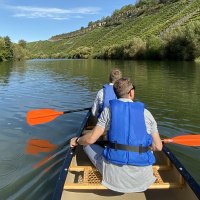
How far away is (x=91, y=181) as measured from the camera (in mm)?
5641

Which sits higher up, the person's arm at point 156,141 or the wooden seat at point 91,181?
the person's arm at point 156,141

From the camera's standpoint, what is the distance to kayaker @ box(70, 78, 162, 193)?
4.76 meters

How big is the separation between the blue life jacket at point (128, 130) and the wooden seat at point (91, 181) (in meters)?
0.73

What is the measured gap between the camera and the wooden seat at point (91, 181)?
17.4 feet

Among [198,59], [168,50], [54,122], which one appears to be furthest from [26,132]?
[168,50]

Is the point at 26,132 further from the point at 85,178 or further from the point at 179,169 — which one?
the point at 179,169

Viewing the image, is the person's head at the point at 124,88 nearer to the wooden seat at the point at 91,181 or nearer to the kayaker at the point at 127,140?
the kayaker at the point at 127,140

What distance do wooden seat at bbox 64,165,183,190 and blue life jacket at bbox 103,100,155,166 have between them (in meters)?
0.73

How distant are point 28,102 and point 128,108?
12849mm

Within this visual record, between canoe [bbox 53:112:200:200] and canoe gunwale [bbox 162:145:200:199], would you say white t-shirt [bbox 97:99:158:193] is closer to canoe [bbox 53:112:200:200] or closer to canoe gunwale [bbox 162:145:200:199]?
canoe [bbox 53:112:200:200]

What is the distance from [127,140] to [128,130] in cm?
15

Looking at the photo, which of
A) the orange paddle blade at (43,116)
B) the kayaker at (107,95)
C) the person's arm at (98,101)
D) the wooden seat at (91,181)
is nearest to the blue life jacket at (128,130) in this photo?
the wooden seat at (91,181)

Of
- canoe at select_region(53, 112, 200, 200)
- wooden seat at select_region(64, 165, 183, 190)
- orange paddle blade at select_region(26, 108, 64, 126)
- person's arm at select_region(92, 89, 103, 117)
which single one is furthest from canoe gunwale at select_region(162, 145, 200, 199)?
orange paddle blade at select_region(26, 108, 64, 126)

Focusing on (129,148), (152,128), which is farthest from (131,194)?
(152,128)
